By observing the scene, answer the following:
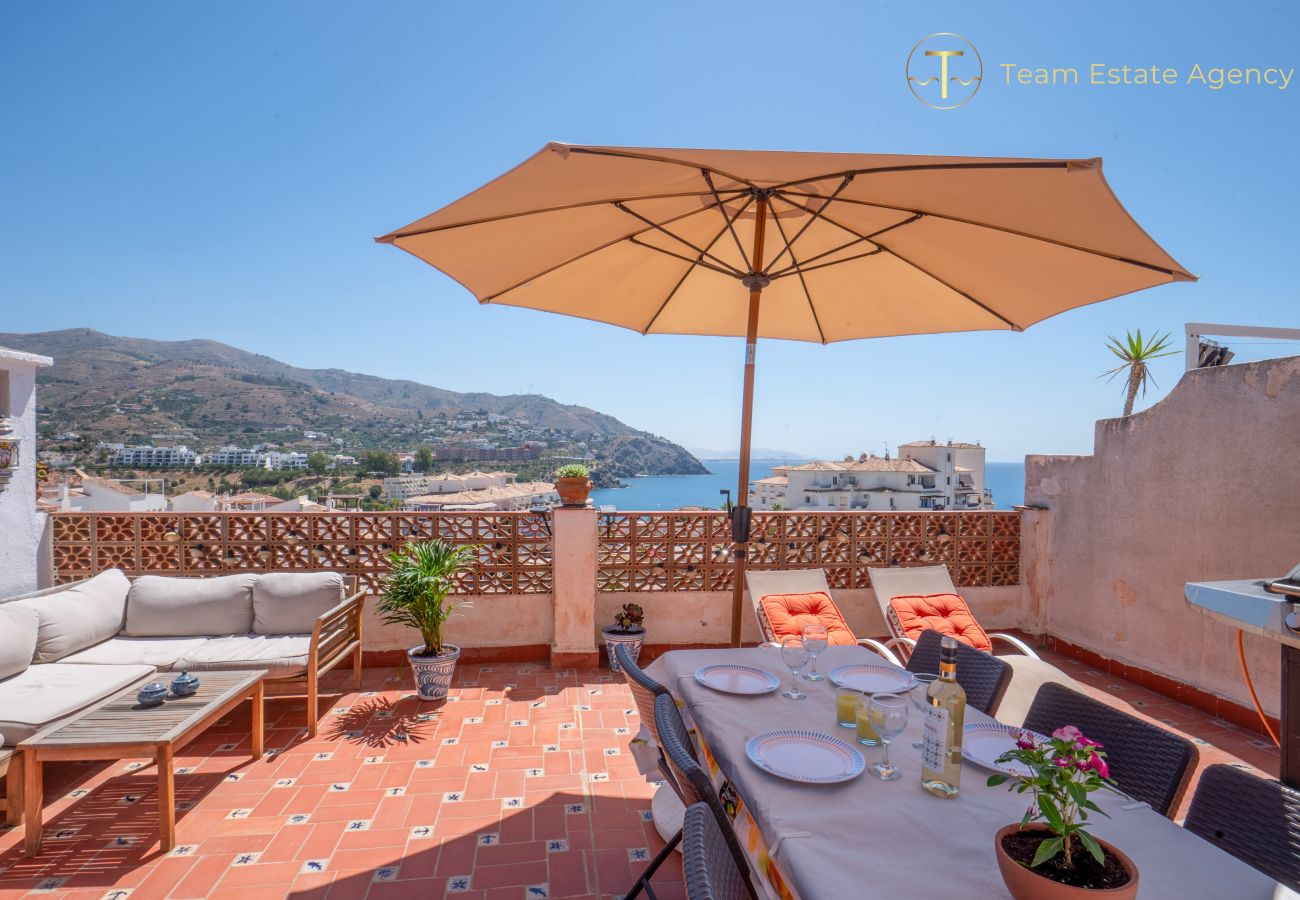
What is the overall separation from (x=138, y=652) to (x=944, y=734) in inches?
171

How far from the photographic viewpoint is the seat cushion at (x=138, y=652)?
11.2 feet

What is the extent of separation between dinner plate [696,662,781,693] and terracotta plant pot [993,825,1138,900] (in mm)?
1162

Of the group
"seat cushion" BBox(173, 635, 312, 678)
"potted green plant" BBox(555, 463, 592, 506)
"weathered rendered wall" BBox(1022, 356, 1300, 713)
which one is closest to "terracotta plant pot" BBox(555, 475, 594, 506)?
"potted green plant" BBox(555, 463, 592, 506)

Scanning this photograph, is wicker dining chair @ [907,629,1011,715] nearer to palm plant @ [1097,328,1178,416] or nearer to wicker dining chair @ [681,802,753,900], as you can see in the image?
wicker dining chair @ [681,802,753,900]

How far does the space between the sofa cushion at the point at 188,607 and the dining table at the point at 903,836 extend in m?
3.61

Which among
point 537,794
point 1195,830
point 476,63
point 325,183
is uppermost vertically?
point 325,183

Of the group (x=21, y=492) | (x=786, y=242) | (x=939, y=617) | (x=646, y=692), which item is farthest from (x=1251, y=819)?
(x=21, y=492)

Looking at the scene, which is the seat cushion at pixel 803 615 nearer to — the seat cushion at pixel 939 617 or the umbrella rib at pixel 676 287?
the seat cushion at pixel 939 617

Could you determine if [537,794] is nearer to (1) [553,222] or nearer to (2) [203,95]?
(1) [553,222]

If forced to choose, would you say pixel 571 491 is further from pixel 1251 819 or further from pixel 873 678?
pixel 1251 819

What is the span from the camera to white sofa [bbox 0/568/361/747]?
3.04 m

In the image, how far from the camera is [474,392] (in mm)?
36719

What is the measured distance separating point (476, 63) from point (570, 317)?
4857 millimetres

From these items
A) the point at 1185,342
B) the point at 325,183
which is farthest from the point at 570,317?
the point at 325,183
